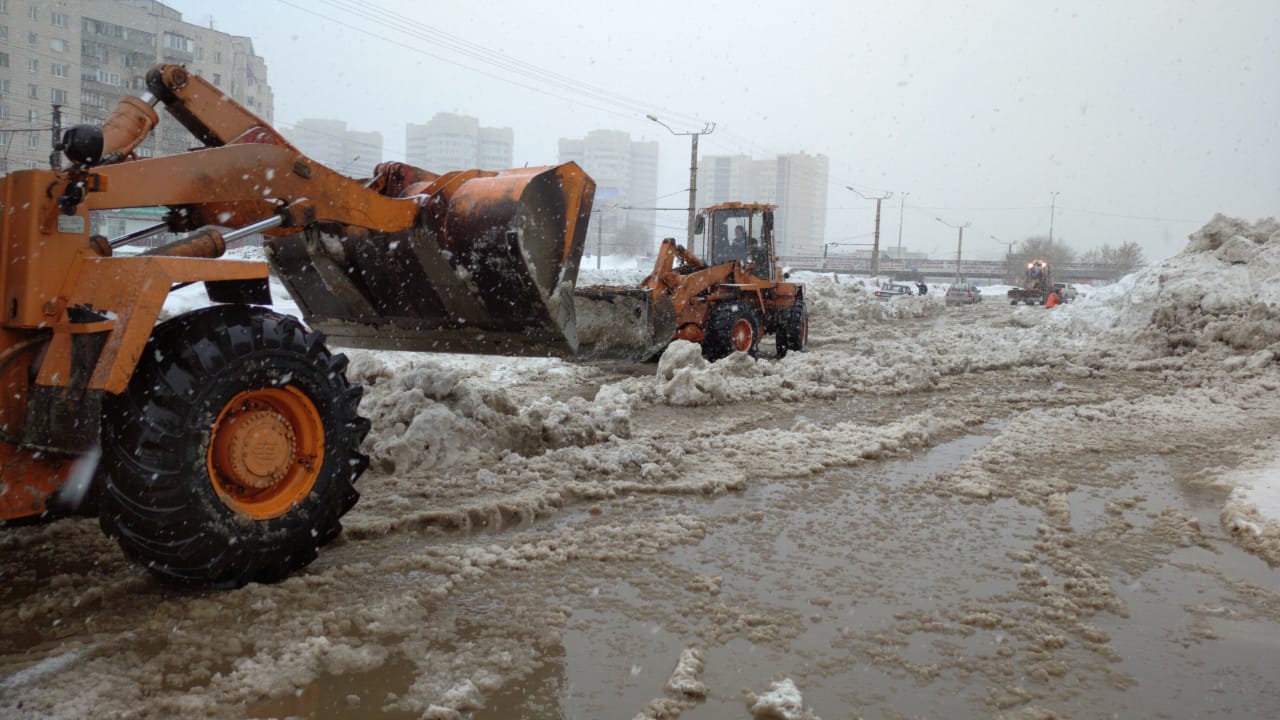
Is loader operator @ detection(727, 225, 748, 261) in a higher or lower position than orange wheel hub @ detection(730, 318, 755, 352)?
higher

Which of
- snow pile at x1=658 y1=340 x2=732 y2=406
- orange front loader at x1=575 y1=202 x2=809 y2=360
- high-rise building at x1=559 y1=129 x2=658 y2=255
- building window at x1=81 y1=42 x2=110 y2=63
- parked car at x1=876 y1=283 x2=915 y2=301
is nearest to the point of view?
snow pile at x1=658 y1=340 x2=732 y2=406

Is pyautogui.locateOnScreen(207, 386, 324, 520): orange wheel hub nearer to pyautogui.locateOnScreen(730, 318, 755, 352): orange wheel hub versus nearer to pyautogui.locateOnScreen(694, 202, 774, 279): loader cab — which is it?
pyautogui.locateOnScreen(730, 318, 755, 352): orange wheel hub

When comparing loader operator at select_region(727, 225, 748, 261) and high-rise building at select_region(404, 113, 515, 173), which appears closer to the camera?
loader operator at select_region(727, 225, 748, 261)

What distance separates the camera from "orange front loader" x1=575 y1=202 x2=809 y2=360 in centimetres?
1034

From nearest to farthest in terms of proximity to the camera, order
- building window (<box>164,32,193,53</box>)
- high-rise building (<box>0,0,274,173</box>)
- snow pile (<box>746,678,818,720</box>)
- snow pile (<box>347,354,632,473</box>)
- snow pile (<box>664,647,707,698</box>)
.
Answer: snow pile (<box>746,678,818,720</box>)
snow pile (<box>664,647,707,698</box>)
snow pile (<box>347,354,632,473</box>)
high-rise building (<box>0,0,274,173</box>)
building window (<box>164,32,193,53</box>)

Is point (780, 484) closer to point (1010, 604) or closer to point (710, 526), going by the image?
point (710, 526)

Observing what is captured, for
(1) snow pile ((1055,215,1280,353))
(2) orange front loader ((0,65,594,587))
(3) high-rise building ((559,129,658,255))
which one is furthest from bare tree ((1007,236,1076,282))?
(2) orange front loader ((0,65,594,587))

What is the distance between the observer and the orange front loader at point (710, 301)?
33.9ft

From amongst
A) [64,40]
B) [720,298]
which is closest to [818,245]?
[64,40]

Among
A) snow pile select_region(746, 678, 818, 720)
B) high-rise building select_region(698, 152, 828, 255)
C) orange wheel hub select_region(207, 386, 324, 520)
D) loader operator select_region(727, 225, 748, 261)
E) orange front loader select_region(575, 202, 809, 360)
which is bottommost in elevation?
snow pile select_region(746, 678, 818, 720)

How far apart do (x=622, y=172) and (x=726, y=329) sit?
70698mm

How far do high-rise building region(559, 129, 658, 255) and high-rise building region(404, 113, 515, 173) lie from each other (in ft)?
25.8

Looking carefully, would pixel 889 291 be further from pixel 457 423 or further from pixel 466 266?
pixel 466 266

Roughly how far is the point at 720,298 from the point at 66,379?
34.5 ft
